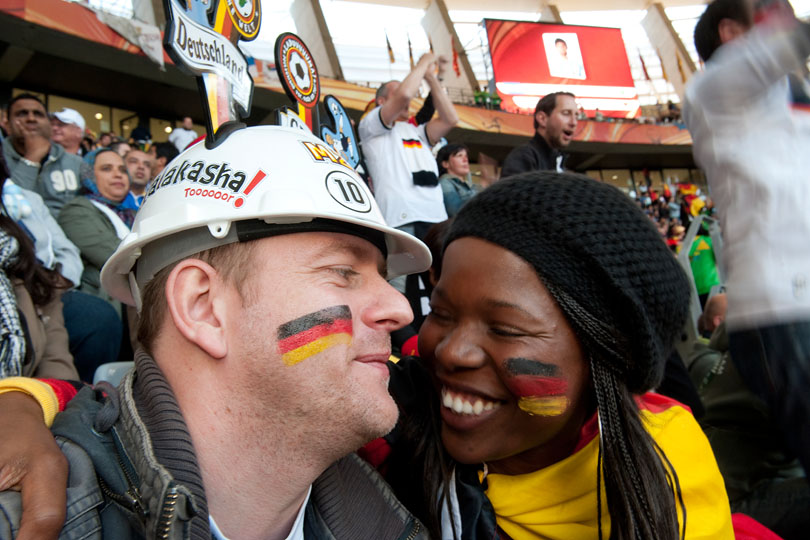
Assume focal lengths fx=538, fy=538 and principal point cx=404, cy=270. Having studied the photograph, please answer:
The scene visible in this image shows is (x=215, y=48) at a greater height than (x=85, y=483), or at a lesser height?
greater

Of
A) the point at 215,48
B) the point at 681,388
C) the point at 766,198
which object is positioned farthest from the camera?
the point at 681,388

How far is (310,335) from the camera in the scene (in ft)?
3.99

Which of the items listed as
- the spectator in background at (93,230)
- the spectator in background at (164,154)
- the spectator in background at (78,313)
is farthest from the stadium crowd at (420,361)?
the spectator in background at (164,154)

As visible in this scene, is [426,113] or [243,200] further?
[426,113]

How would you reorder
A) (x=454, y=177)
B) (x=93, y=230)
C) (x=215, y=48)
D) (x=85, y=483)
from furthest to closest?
(x=454, y=177) < (x=93, y=230) < (x=215, y=48) < (x=85, y=483)

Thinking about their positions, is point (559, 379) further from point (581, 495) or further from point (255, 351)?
point (255, 351)

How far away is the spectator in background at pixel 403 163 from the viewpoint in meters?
4.08

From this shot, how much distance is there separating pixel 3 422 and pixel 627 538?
1.37 m

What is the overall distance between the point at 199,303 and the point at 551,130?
3592 mm

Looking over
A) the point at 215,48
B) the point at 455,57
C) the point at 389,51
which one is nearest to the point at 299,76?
the point at 215,48

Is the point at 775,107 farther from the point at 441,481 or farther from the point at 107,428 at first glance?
the point at 107,428

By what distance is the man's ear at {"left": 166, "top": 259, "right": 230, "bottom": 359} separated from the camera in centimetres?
124

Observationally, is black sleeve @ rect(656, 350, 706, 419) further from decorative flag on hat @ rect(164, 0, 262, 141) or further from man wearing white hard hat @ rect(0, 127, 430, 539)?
decorative flag on hat @ rect(164, 0, 262, 141)

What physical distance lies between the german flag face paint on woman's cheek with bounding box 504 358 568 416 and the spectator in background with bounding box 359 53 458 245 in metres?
2.74
